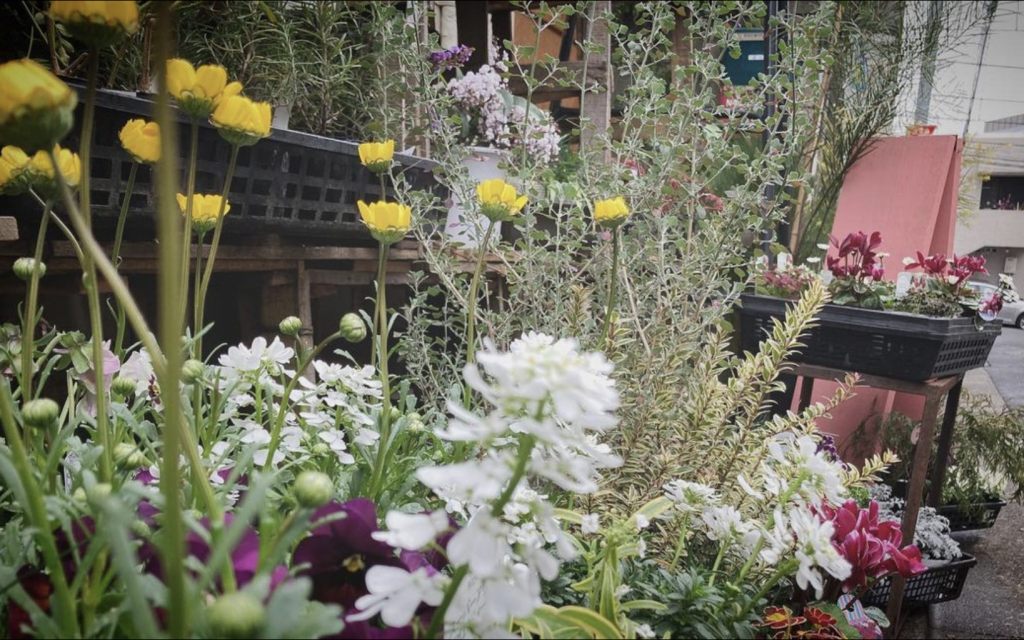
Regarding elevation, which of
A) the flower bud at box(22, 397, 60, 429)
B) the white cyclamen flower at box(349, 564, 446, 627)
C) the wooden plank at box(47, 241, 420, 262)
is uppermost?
the wooden plank at box(47, 241, 420, 262)

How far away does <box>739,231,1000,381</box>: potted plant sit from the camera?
62.8 inches

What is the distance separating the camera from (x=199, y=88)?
1.63 ft

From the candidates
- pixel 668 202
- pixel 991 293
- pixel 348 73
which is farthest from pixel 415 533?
pixel 991 293

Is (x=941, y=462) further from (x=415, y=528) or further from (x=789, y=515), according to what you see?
(x=415, y=528)

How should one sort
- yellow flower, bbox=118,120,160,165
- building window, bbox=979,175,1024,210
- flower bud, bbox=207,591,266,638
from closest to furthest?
flower bud, bbox=207,591,266,638 < yellow flower, bbox=118,120,160,165 < building window, bbox=979,175,1024,210

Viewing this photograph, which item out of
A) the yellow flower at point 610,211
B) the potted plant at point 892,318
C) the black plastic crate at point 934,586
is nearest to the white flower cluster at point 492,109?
the potted plant at point 892,318

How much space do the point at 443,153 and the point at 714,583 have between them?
888mm

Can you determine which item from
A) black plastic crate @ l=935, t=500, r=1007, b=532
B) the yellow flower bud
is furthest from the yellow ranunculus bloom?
black plastic crate @ l=935, t=500, r=1007, b=532

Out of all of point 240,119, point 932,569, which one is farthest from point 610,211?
point 932,569

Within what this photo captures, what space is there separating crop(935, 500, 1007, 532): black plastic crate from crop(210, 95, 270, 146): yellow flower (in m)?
2.17

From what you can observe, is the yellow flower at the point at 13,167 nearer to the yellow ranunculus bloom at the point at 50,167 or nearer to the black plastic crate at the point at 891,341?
the yellow ranunculus bloom at the point at 50,167

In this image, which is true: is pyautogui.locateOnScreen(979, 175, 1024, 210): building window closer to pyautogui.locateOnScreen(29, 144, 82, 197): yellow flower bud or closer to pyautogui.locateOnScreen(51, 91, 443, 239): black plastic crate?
pyautogui.locateOnScreen(51, 91, 443, 239): black plastic crate

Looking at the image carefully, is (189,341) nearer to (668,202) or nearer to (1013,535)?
(668,202)

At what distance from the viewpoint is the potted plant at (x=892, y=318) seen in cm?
160
